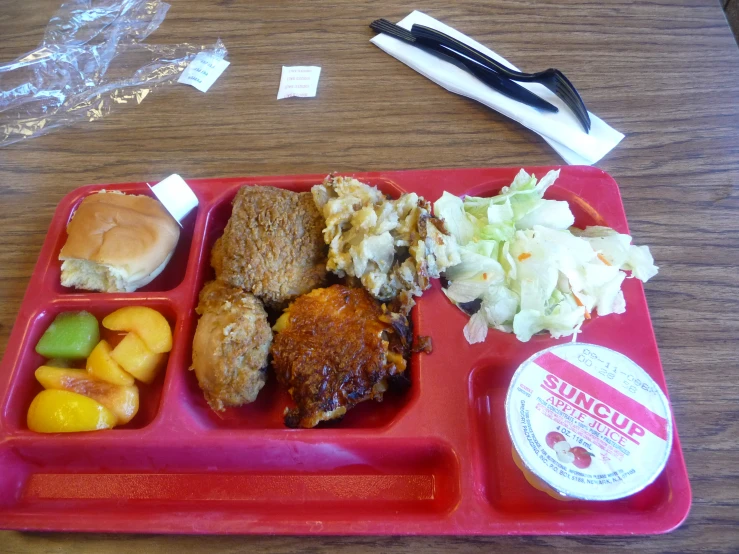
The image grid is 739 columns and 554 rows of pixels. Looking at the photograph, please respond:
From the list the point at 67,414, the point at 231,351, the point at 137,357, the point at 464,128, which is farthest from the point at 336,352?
the point at 464,128

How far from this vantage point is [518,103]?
1887mm

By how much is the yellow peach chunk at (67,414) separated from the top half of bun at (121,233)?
1.19 ft

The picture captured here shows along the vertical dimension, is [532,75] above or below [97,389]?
above

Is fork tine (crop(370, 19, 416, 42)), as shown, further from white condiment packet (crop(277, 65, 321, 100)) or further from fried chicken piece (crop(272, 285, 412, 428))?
fried chicken piece (crop(272, 285, 412, 428))

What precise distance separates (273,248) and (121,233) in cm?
45

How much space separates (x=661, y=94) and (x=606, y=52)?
28 centimetres

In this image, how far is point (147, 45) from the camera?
2.21m

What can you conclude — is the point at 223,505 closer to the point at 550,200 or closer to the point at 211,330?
the point at 211,330

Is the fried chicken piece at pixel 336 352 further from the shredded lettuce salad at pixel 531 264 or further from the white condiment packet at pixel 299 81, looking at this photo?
the white condiment packet at pixel 299 81

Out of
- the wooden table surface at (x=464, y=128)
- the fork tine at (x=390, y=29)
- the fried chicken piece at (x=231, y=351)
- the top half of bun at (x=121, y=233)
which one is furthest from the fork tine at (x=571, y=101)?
the top half of bun at (x=121, y=233)

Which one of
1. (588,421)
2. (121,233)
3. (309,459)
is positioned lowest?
(309,459)

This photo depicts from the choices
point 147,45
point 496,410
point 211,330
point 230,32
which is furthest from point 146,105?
point 496,410

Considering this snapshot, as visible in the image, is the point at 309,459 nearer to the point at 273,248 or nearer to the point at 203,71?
the point at 273,248

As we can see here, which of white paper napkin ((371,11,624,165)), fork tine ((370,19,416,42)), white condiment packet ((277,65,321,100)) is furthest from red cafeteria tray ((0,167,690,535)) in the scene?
fork tine ((370,19,416,42))
